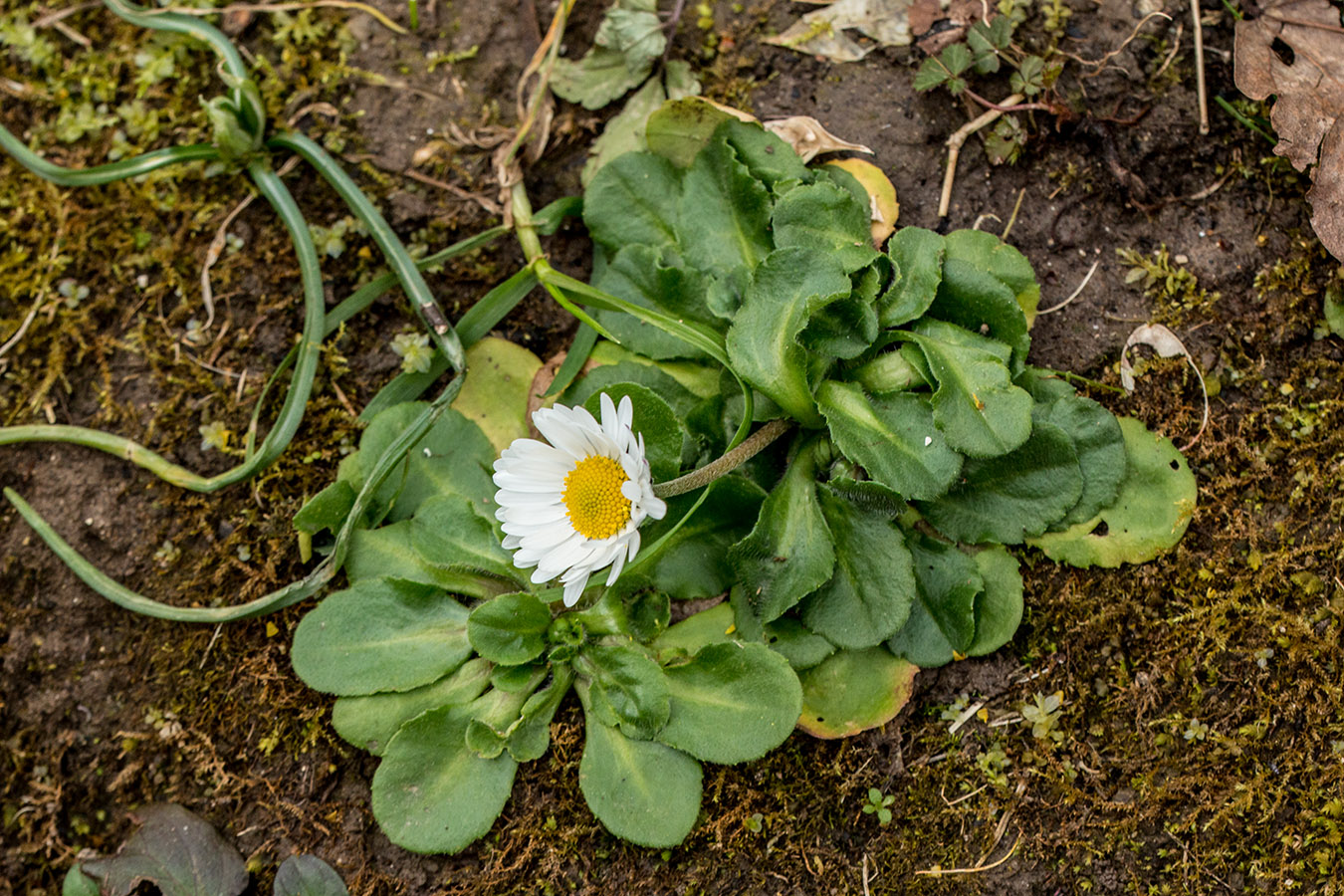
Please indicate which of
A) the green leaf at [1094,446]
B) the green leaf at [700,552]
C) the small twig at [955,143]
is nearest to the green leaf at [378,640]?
the green leaf at [700,552]

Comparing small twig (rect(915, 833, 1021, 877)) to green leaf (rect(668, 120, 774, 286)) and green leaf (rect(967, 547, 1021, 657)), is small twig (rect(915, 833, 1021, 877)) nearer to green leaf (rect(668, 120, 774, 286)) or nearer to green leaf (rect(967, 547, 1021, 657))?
green leaf (rect(967, 547, 1021, 657))

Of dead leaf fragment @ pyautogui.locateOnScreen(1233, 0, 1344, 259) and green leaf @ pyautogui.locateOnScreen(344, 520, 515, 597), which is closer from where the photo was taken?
dead leaf fragment @ pyautogui.locateOnScreen(1233, 0, 1344, 259)

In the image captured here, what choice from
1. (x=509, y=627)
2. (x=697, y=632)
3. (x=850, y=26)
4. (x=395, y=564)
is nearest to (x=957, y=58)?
(x=850, y=26)

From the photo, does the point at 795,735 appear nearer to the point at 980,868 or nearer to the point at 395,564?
the point at 980,868

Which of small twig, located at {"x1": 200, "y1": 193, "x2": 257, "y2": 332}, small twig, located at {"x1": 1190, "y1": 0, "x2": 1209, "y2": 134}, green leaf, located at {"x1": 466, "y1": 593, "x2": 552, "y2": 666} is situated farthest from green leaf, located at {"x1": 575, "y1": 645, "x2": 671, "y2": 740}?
small twig, located at {"x1": 1190, "y1": 0, "x2": 1209, "y2": 134}

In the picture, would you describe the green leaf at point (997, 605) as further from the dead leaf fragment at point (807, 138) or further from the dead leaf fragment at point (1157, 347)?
the dead leaf fragment at point (807, 138)

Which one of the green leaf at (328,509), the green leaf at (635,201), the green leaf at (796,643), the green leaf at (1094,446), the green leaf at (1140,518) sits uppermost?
the green leaf at (635,201)

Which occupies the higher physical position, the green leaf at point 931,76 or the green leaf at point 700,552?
the green leaf at point 931,76

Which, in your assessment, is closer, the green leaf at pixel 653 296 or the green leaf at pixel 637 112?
the green leaf at pixel 653 296
